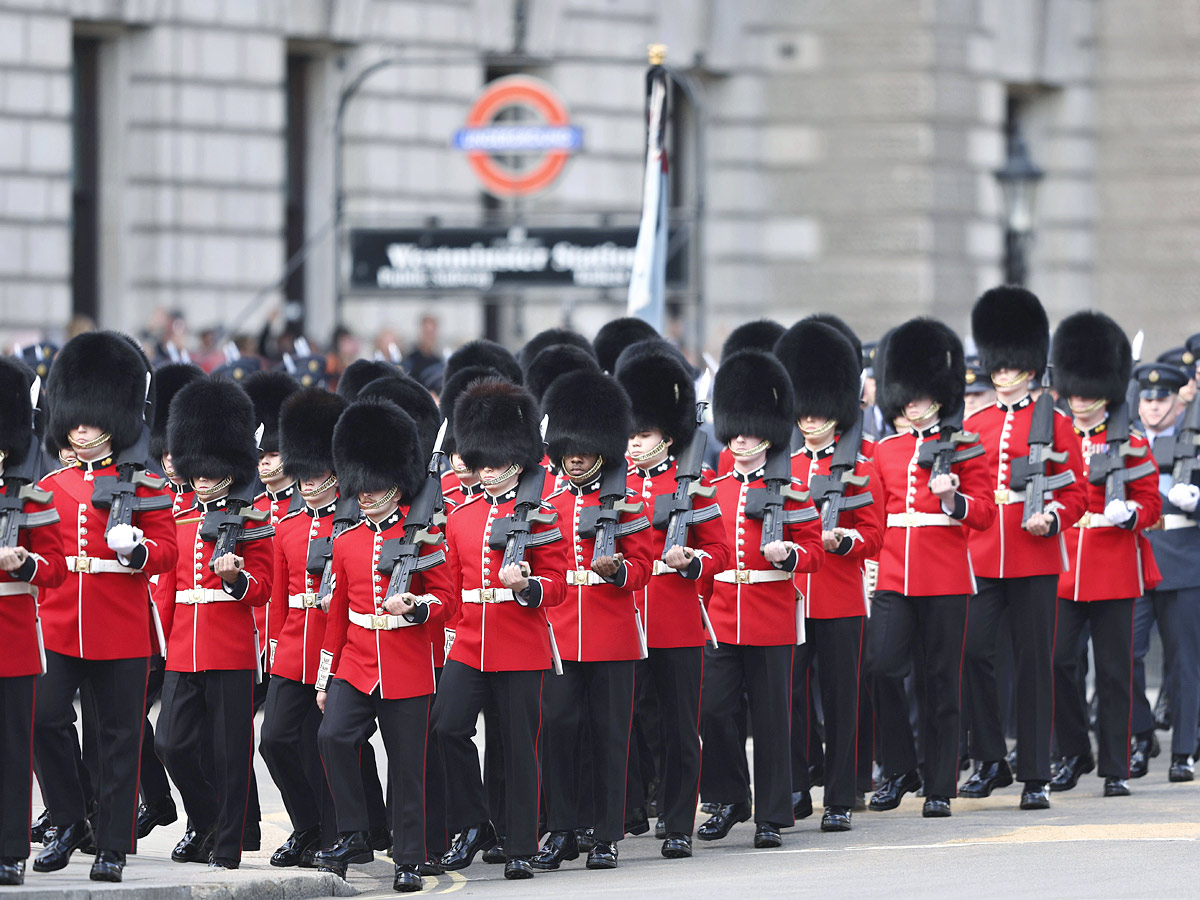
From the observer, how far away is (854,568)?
918 cm

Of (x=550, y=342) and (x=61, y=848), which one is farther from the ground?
(x=550, y=342)

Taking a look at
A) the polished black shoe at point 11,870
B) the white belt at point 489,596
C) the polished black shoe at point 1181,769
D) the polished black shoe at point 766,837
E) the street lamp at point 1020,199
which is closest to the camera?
the polished black shoe at point 11,870

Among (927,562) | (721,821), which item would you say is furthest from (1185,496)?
(721,821)

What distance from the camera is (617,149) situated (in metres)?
21.3

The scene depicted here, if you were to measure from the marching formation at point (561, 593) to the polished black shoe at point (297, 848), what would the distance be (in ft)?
0.03

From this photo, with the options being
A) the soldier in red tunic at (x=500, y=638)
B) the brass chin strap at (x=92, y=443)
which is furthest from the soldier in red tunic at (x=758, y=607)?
the brass chin strap at (x=92, y=443)

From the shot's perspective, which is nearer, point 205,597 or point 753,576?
point 205,597

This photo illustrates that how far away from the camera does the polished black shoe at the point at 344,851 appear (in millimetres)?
8008

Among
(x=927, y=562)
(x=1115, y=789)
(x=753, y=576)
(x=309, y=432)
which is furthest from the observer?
(x=1115, y=789)

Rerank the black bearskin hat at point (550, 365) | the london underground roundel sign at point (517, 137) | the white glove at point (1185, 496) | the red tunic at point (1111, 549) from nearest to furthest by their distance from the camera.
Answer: the red tunic at point (1111, 549), the black bearskin hat at point (550, 365), the white glove at point (1185, 496), the london underground roundel sign at point (517, 137)

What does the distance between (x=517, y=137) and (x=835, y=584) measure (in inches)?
386

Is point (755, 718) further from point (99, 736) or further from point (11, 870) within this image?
point (11, 870)

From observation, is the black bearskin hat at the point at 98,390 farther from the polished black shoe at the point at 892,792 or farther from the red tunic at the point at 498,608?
the polished black shoe at the point at 892,792

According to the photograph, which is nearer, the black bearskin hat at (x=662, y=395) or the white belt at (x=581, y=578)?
the white belt at (x=581, y=578)
